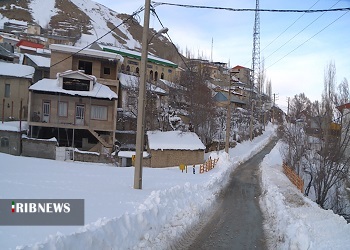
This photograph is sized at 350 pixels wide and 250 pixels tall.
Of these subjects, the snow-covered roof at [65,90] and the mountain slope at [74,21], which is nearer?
the snow-covered roof at [65,90]

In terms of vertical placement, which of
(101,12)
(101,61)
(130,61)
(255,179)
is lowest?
(255,179)

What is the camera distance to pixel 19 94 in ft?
114

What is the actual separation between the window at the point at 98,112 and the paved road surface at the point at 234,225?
17.0 m

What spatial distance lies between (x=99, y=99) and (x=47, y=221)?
970 inches

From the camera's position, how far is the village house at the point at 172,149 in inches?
1133

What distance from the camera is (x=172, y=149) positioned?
29656 mm

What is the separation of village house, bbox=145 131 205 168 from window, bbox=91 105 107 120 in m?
4.71

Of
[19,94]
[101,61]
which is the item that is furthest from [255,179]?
[19,94]

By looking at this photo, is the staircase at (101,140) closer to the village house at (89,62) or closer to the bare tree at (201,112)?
the village house at (89,62)

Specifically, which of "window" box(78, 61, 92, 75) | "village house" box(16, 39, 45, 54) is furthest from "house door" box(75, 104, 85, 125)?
"village house" box(16, 39, 45, 54)

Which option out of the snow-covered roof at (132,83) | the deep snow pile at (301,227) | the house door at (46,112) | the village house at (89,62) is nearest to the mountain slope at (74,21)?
the snow-covered roof at (132,83)

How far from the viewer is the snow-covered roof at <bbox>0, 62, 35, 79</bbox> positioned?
34562 mm

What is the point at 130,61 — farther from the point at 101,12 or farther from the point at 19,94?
the point at 101,12
